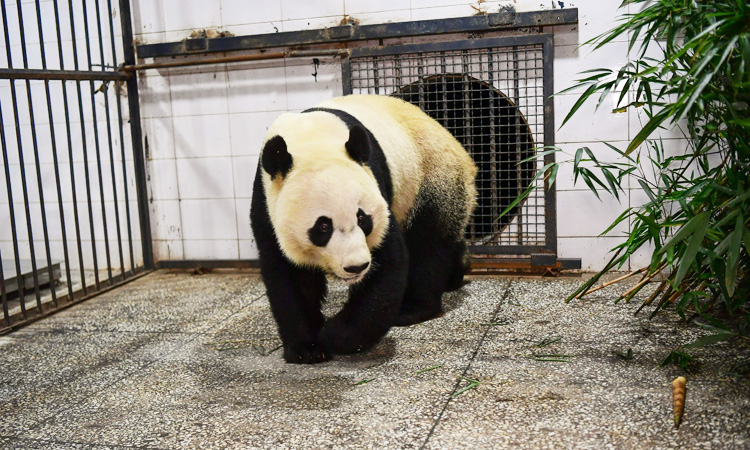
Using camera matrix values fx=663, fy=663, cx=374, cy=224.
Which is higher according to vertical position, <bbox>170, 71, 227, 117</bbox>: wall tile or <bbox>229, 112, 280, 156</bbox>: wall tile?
<bbox>170, 71, 227, 117</bbox>: wall tile

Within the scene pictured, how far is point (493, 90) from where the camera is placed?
14.1 feet

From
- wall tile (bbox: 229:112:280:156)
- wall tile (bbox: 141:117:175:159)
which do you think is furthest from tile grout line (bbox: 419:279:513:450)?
wall tile (bbox: 141:117:175:159)

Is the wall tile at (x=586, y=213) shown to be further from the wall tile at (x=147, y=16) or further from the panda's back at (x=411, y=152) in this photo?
the wall tile at (x=147, y=16)

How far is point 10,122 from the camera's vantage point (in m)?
5.29

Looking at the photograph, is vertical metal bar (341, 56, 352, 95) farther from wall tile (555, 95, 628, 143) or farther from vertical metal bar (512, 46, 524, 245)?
wall tile (555, 95, 628, 143)

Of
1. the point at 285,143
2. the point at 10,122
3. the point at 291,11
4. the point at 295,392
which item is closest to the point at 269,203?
the point at 285,143

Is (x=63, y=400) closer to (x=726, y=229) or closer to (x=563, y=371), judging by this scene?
(x=563, y=371)

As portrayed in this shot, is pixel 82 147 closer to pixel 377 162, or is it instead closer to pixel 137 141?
pixel 137 141

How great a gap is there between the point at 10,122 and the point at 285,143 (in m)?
3.76

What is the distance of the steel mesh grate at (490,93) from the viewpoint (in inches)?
167

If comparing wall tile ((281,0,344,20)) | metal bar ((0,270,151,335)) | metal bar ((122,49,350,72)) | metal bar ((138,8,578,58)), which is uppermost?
wall tile ((281,0,344,20))

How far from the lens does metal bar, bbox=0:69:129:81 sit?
3.71m

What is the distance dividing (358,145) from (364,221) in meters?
0.33

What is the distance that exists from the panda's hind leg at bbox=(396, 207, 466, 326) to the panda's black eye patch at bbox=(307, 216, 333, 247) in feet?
3.28
